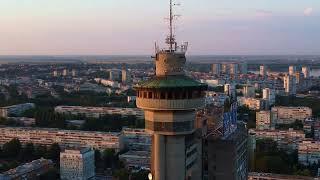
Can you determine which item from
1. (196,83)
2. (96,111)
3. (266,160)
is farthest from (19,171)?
(96,111)

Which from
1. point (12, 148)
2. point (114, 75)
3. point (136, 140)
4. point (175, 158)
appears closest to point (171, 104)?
point (175, 158)

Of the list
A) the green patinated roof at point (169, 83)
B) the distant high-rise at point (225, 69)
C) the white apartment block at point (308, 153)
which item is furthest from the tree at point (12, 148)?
the distant high-rise at point (225, 69)

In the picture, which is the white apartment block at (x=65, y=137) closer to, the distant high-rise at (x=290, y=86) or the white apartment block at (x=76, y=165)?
the white apartment block at (x=76, y=165)

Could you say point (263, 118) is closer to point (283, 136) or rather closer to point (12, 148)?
point (283, 136)

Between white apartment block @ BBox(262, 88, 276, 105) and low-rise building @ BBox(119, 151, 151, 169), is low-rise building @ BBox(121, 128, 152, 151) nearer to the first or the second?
low-rise building @ BBox(119, 151, 151, 169)

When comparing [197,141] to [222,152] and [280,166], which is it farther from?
[280,166]

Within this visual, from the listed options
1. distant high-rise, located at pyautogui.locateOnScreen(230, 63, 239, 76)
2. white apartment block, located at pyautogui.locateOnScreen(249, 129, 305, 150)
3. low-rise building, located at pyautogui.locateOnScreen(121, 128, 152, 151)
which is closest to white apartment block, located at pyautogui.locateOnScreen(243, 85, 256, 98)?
white apartment block, located at pyautogui.locateOnScreen(249, 129, 305, 150)
